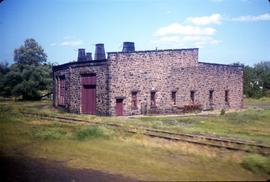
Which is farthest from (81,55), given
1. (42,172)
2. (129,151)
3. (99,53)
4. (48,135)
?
(42,172)

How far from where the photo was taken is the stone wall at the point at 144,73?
76.5 feet

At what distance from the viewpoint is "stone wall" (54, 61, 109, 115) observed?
23.3m

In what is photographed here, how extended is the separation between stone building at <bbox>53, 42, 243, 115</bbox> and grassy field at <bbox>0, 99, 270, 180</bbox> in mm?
10945

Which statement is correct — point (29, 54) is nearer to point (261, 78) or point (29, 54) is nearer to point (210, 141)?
point (210, 141)

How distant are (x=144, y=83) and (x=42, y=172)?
1709 cm

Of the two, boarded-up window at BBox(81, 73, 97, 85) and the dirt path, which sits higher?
boarded-up window at BBox(81, 73, 97, 85)

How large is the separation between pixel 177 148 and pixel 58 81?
838 inches

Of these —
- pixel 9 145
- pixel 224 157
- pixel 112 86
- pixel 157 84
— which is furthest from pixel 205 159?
pixel 157 84

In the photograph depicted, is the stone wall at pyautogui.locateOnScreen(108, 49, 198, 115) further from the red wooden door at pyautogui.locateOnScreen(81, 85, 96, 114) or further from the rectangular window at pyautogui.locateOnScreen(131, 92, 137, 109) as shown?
the red wooden door at pyautogui.locateOnScreen(81, 85, 96, 114)

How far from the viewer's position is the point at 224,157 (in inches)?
245

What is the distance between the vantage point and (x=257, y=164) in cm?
537

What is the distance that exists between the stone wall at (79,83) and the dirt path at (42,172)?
14447 mm

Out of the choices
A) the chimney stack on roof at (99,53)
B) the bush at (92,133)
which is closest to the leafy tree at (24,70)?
the bush at (92,133)

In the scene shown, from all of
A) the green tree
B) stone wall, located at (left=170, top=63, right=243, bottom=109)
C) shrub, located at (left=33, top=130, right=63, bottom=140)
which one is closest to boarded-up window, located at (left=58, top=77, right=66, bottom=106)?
stone wall, located at (left=170, top=63, right=243, bottom=109)
